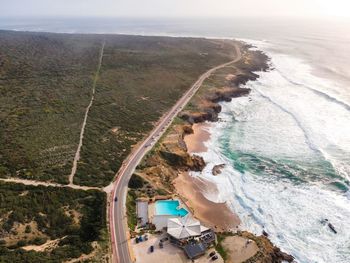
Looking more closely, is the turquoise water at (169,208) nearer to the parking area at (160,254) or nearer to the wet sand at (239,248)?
the parking area at (160,254)

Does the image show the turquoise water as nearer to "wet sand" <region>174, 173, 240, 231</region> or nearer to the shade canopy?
"wet sand" <region>174, 173, 240, 231</region>

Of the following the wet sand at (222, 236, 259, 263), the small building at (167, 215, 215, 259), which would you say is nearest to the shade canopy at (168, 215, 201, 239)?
the small building at (167, 215, 215, 259)

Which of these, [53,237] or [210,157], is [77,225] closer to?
[53,237]

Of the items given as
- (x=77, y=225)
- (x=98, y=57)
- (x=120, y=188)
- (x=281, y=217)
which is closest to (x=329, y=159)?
(x=281, y=217)

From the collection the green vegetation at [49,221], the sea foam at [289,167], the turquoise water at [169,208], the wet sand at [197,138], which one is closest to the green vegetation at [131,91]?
the green vegetation at [49,221]

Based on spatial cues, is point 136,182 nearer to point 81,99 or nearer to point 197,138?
point 197,138
